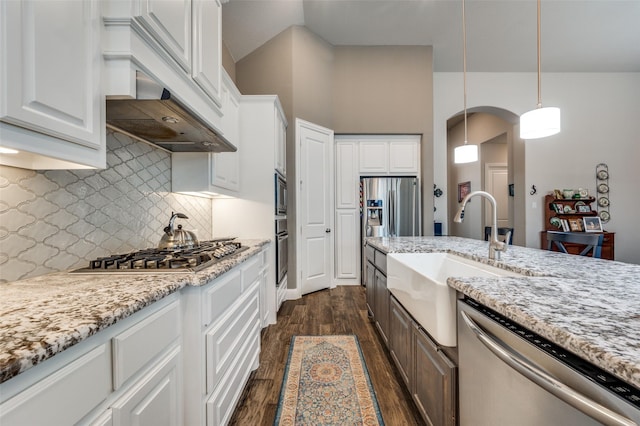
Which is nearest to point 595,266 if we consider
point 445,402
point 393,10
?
point 445,402

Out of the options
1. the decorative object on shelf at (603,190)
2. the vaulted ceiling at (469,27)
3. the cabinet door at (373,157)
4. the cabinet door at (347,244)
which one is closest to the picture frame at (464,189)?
the decorative object on shelf at (603,190)

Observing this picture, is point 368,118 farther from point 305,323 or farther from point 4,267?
point 4,267

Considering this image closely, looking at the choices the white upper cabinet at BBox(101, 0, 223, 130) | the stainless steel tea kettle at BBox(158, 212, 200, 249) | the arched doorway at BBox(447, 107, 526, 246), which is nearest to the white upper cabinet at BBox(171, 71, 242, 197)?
the white upper cabinet at BBox(101, 0, 223, 130)

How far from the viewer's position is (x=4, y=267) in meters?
0.95

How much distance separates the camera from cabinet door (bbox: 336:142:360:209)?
14.5 ft

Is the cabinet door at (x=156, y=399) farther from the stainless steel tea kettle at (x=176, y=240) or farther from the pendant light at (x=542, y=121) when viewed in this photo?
the pendant light at (x=542, y=121)

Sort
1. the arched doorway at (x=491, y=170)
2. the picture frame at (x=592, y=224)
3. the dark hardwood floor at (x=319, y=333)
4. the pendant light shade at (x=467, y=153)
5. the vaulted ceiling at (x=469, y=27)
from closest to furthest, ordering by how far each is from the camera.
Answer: the dark hardwood floor at (x=319, y=333), the pendant light shade at (x=467, y=153), the vaulted ceiling at (x=469, y=27), the picture frame at (x=592, y=224), the arched doorway at (x=491, y=170)

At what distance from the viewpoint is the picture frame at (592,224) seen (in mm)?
4750

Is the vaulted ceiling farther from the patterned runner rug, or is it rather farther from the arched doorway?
the patterned runner rug

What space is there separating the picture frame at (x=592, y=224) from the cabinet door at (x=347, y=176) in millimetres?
3992

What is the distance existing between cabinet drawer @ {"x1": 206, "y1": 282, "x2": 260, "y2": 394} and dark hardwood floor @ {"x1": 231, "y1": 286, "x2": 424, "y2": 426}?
352 millimetres

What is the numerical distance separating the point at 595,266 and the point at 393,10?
3.94 metres

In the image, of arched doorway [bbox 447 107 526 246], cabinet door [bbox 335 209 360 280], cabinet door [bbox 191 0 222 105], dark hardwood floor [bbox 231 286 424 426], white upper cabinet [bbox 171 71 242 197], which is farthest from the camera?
arched doorway [bbox 447 107 526 246]

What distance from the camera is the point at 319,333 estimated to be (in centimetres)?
261
